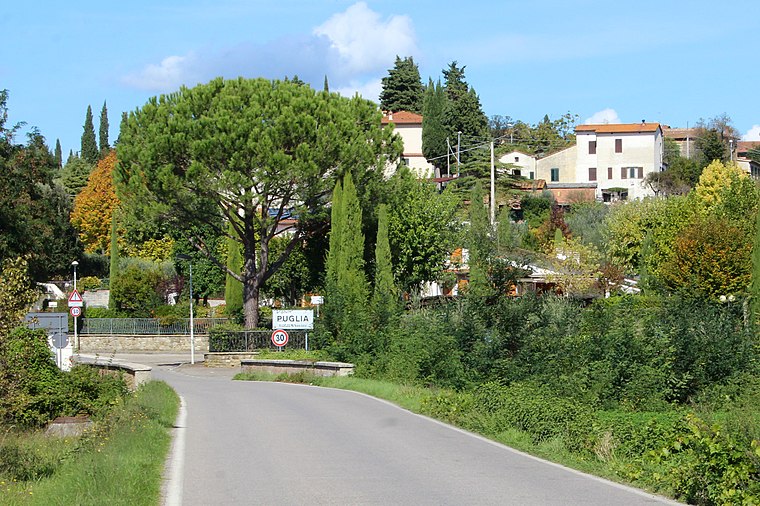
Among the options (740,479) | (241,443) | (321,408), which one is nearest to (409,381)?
(321,408)

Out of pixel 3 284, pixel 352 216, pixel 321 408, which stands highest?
pixel 352 216

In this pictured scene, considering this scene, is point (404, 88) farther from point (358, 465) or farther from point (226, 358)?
point (358, 465)

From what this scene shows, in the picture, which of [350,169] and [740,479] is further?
[350,169]

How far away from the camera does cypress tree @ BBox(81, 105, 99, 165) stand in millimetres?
137875

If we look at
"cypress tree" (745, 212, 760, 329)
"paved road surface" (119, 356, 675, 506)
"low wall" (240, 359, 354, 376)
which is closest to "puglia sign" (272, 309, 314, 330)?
"low wall" (240, 359, 354, 376)

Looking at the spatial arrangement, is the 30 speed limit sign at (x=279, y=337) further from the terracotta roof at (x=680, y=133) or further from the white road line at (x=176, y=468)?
the terracotta roof at (x=680, y=133)

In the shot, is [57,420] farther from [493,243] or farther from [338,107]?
[338,107]

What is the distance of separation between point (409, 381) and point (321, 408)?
5.31 m

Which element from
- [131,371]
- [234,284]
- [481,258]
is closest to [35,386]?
[131,371]

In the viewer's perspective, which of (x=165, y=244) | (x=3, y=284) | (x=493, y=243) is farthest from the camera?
(x=165, y=244)

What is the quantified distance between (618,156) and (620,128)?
9.87 feet

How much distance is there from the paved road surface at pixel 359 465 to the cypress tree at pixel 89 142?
121974 millimetres

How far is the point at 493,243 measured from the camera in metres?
32.3

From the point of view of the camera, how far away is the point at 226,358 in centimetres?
4797
